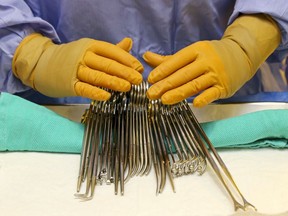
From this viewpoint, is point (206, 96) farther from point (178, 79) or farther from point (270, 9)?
point (270, 9)

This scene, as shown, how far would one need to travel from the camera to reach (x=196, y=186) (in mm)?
436

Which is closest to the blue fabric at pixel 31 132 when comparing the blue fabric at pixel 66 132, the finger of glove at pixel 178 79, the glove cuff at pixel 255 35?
the blue fabric at pixel 66 132

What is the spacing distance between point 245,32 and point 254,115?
4.8 inches

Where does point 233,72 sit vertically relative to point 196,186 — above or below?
above

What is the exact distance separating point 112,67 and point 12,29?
0.55ft

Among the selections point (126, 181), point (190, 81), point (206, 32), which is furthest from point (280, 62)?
point (126, 181)

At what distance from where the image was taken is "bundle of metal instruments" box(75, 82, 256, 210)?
444mm

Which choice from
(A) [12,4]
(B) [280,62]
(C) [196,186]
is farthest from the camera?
(B) [280,62]

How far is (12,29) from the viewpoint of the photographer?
54cm

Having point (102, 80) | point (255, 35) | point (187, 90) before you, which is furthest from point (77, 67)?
point (255, 35)

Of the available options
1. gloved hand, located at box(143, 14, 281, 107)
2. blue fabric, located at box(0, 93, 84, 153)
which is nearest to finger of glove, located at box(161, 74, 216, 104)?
gloved hand, located at box(143, 14, 281, 107)

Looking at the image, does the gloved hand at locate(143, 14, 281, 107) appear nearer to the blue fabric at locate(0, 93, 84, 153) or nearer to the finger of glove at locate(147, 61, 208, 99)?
the finger of glove at locate(147, 61, 208, 99)

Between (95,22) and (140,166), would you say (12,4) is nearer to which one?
(95,22)

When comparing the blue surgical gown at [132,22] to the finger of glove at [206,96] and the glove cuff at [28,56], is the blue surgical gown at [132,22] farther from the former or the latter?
the finger of glove at [206,96]
